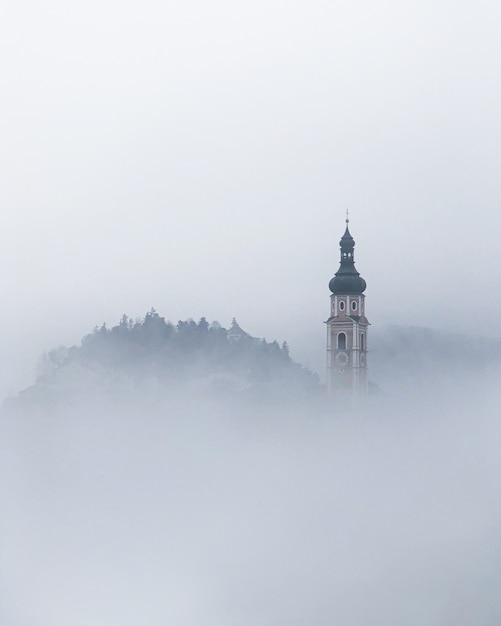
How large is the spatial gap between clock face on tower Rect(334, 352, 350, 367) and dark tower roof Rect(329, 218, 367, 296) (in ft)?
15.9

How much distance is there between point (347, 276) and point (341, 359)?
22.4ft

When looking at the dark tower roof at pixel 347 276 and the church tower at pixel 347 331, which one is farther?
the dark tower roof at pixel 347 276

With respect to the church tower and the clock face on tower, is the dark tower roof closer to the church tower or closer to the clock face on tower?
the church tower

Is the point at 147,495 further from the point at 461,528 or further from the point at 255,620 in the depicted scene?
the point at 255,620

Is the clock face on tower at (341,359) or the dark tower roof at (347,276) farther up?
the dark tower roof at (347,276)

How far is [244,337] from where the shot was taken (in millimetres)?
102500

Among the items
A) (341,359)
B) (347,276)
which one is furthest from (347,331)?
(347,276)

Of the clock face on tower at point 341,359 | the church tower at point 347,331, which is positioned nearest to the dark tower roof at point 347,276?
the church tower at point 347,331

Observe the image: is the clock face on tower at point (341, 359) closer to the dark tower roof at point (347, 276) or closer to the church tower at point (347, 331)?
the church tower at point (347, 331)

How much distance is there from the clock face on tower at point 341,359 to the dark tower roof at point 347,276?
15.9 ft

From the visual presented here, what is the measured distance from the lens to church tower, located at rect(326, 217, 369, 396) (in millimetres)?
102875

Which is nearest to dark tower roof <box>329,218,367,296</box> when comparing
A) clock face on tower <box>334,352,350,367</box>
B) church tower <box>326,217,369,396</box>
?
church tower <box>326,217,369,396</box>

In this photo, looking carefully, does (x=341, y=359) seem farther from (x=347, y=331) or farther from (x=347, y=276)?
(x=347, y=276)

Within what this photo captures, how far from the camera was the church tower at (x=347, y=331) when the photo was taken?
4050 inches
